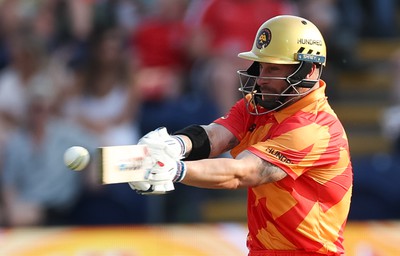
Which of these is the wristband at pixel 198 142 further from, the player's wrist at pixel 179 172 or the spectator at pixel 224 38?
the spectator at pixel 224 38

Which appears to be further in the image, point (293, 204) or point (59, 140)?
point (59, 140)

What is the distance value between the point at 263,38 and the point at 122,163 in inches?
47.2

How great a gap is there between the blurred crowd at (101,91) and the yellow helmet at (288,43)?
3959 millimetres

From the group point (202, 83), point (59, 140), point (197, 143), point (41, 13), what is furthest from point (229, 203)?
point (197, 143)

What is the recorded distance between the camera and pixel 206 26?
32.1 feet

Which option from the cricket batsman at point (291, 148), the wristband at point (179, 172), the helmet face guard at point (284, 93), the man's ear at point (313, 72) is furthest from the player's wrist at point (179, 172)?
the man's ear at point (313, 72)

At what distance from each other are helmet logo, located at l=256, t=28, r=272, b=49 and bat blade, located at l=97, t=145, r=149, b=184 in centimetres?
102

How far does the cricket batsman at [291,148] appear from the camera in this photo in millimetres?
4996

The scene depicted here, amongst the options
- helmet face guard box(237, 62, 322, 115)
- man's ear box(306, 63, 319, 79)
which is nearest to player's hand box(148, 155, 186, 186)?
helmet face guard box(237, 62, 322, 115)

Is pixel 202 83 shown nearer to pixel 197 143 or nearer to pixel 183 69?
pixel 183 69

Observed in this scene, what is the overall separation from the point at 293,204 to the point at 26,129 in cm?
464

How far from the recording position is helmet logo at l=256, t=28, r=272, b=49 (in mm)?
5242

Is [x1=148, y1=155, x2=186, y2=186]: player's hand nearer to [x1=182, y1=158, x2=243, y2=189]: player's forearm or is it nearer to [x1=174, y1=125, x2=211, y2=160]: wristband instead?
[x1=182, y1=158, x2=243, y2=189]: player's forearm

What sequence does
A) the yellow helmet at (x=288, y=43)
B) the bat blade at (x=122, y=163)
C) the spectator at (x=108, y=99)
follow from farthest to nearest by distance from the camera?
1. the spectator at (x=108, y=99)
2. the yellow helmet at (x=288, y=43)
3. the bat blade at (x=122, y=163)
